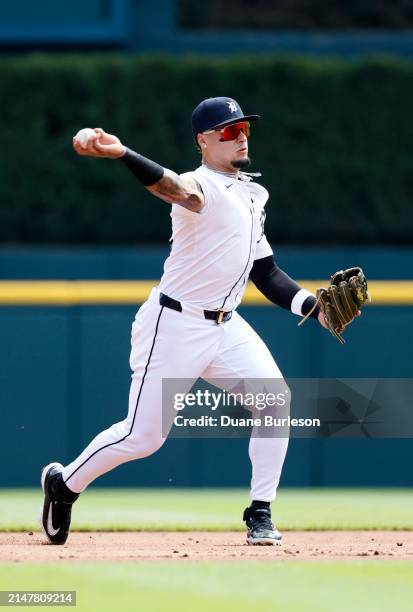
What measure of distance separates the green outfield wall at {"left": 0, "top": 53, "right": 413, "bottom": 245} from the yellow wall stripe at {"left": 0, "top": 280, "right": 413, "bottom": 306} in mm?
3920

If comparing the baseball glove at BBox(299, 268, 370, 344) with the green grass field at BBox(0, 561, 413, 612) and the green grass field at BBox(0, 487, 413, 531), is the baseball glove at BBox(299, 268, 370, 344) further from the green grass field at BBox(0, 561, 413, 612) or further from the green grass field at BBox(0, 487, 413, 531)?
the green grass field at BBox(0, 487, 413, 531)

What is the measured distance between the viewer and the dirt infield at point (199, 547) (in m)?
5.53

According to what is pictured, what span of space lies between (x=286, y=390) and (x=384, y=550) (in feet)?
2.42

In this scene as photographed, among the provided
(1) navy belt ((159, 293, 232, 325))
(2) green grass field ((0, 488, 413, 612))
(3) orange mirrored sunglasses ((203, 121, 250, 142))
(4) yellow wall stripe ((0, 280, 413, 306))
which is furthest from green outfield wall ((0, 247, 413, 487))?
(3) orange mirrored sunglasses ((203, 121, 250, 142))

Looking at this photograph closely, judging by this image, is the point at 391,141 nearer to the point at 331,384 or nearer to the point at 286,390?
the point at 331,384

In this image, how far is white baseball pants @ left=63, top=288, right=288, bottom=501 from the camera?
563cm

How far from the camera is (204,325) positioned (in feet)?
18.7

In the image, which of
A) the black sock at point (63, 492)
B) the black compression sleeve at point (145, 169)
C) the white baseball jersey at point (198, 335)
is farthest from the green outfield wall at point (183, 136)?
the black compression sleeve at point (145, 169)

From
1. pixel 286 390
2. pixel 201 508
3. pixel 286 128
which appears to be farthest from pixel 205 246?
pixel 286 128

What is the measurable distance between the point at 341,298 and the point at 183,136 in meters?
6.42

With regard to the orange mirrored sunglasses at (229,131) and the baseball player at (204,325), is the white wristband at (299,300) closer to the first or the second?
the baseball player at (204,325)

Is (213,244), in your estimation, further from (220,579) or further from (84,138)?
(220,579)

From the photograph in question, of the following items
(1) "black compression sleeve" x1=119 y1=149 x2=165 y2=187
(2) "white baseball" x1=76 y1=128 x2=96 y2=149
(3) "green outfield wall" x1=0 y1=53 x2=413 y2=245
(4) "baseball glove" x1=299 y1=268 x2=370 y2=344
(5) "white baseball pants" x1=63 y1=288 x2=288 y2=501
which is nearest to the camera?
(2) "white baseball" x1=76 y1=128 x2=96 y2=149

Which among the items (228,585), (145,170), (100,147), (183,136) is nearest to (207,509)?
(228,585)
